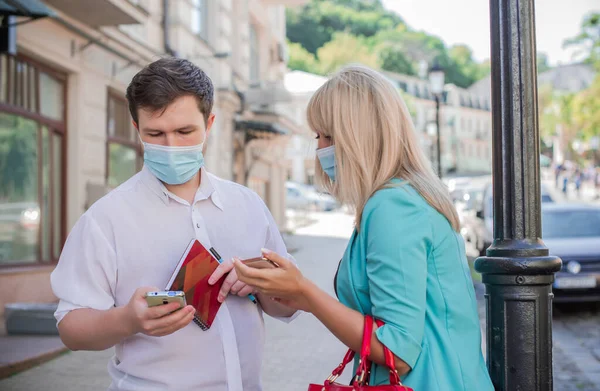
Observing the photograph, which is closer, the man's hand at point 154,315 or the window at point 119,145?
the man's hand at point 154,315

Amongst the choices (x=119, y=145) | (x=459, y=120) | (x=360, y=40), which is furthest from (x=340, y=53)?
(x=119, y=145)

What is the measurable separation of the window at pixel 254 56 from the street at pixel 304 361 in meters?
16.2

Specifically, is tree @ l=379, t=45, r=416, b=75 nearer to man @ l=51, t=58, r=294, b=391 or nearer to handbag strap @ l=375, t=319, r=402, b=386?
man @ l=51, t=58, r=294, b=391

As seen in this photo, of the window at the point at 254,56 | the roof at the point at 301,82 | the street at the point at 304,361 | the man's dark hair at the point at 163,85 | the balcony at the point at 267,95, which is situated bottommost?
the street at the point at 304,361

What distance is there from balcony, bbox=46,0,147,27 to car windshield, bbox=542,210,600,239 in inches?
296

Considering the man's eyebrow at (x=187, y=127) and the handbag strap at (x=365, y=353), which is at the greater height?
the man's eyebrow at (x=187, y=127)

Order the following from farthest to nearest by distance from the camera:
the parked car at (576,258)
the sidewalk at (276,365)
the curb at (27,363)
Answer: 1. the parked car at (576,258)
2. the curb at (27,363)
3. the sidewalk at (276,365)

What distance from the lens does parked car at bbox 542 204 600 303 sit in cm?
1022

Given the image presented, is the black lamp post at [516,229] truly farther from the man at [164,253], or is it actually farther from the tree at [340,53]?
the tree at [340,53]

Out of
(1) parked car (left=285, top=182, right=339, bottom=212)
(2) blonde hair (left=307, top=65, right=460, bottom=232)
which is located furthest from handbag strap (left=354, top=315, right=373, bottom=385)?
(1) parked car (left=285, top=182, right=339, bottom=212)

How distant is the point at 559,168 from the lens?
55.0m

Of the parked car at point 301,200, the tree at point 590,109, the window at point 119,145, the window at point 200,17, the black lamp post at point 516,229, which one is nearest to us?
the black lamp post at point 516,229

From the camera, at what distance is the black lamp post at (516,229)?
306cm

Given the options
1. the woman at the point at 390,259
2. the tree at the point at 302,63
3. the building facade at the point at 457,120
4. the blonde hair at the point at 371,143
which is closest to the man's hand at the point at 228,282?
the woman at the point at 390,259
